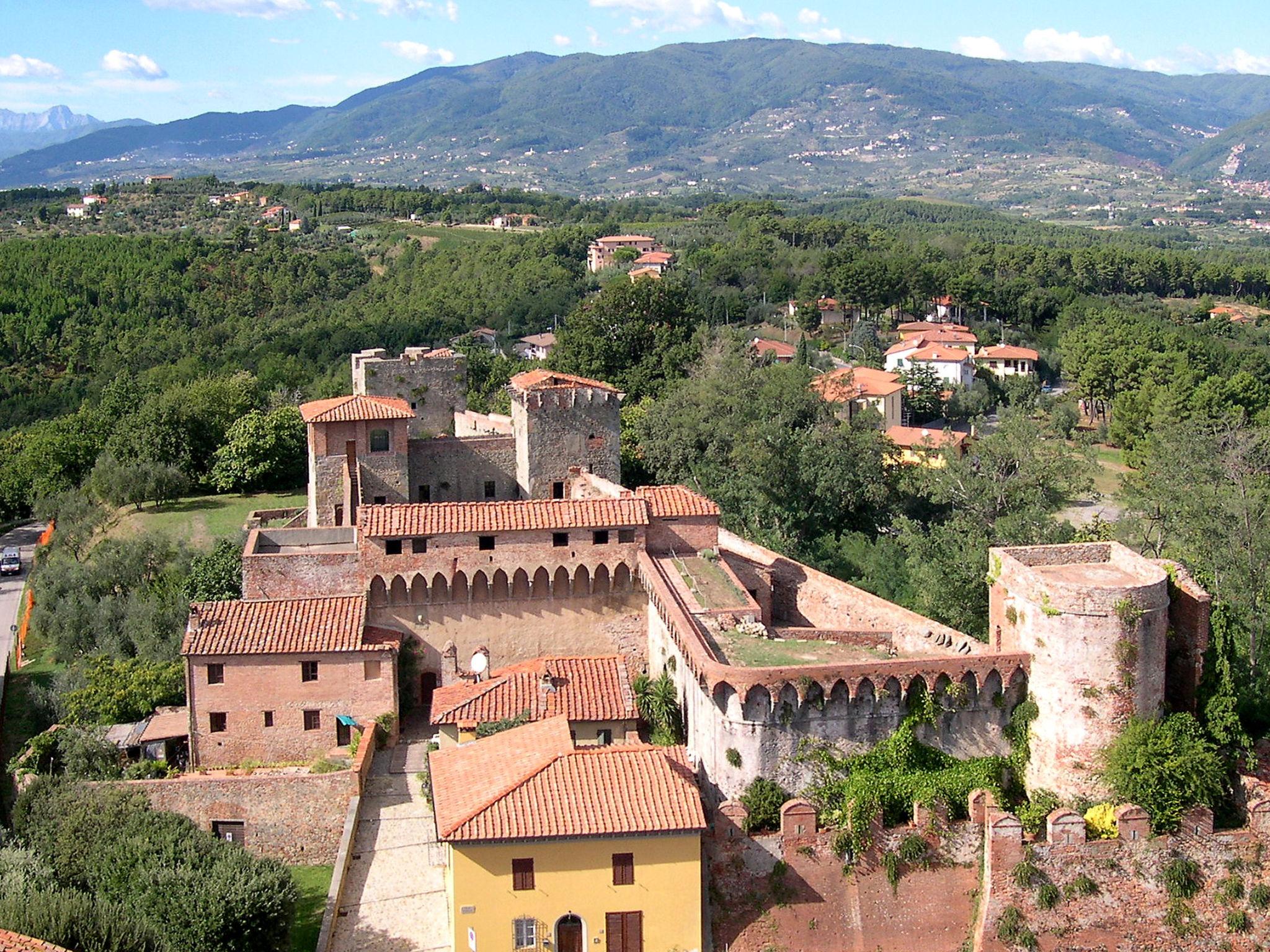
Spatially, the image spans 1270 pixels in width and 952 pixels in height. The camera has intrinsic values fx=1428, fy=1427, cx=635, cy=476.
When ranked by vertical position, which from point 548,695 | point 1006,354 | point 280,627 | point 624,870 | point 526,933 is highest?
point 280,627

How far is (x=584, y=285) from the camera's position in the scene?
363 ft

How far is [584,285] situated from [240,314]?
25913mm

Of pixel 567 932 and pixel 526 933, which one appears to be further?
pixel 567 932

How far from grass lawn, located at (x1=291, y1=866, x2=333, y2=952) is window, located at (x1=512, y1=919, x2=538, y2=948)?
11.8 ft

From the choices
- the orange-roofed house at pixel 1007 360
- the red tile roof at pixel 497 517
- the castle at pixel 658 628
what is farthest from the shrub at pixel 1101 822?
the orange-roofed house at pixel 1007 360

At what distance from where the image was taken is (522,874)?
23781 mm

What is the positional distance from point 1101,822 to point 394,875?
1276 cm

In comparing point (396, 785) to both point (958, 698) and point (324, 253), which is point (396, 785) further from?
point (324, 253)

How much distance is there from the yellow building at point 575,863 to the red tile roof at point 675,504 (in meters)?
9.15

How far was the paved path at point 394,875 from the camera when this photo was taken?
80.2 feet

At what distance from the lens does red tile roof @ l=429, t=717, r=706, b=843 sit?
23641mm

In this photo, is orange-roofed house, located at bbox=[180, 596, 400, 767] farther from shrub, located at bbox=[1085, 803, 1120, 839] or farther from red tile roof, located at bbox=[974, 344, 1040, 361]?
red tile roof, located at bbox=[974, 344, 1040, 361]

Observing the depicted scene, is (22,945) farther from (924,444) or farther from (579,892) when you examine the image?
(924,444)

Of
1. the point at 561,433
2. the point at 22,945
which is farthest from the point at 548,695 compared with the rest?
the point at 561,433
